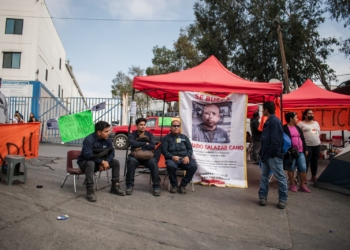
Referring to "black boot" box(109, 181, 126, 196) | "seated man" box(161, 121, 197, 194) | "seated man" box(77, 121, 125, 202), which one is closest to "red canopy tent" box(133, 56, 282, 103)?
"seated man" box(161, 121, 197, 194)

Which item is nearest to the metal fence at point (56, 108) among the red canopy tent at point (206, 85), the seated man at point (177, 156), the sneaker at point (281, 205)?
the red canopy tent at point (206, 85)

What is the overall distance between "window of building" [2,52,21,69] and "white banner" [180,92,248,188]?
17781 mm

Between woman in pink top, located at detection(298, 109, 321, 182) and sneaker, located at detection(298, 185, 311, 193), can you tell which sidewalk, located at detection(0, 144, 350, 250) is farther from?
woman in pink top, located at detection(298, 109, 321, 182)

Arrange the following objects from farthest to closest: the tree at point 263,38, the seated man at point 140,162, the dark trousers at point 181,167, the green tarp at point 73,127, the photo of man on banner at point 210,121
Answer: the tree at point 263,38 → the green tarp at point 73,127 → the photo of man on banner at point 210,121 → the dark trousers at point 181,167 → the seated man at point 140,162

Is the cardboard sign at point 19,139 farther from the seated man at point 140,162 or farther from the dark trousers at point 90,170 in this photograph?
the seated man at point 140,162

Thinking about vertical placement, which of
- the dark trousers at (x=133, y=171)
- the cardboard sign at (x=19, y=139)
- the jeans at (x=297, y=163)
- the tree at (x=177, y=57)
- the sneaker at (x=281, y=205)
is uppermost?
the tree at (x=177, y=57)

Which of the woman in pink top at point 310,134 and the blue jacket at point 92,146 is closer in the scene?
the blue jacket at point 92,146

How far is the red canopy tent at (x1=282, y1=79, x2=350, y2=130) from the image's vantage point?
28.2 feet

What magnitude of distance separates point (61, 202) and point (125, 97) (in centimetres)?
1029

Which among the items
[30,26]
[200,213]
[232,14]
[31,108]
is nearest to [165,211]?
[200,213]

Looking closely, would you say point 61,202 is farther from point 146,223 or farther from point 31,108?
point 31,108

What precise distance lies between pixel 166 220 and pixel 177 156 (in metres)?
1.74

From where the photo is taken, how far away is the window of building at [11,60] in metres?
19.5

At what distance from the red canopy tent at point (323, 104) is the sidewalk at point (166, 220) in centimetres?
388
